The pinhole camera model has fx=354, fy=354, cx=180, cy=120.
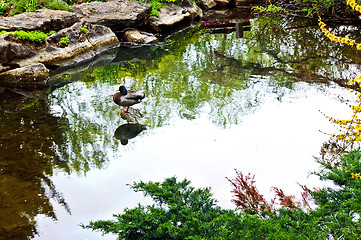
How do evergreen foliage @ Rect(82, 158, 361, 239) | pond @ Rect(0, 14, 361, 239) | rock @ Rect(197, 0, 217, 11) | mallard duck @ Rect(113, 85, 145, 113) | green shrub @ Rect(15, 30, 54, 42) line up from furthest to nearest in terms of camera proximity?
rock @ Rect(197, 0, 217, 11) < green shrub @ Rect(15, 30, 54, 42) < mallard duck @ Rect(113, 85, 145, 113) < pond @ Rect(0, 14, 361, 239) < evergreen foliage @ Rect(82, 158, 361, 239)

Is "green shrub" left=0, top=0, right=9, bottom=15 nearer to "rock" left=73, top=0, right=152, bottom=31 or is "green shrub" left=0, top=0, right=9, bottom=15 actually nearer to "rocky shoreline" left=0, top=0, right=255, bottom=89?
"rocky shoreline" left=0, top=0, right=255, bottom=89

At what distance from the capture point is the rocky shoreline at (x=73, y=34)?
883 cm

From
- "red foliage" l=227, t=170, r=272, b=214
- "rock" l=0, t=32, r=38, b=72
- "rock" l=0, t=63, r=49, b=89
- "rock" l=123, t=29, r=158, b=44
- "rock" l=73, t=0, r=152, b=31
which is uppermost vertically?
"rock" l=73, t=0, r=152, b=31

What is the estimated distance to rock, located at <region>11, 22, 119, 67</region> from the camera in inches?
375

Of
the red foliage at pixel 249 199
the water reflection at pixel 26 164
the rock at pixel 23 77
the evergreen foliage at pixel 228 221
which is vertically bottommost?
the evergreen foliage at pixel 228 221

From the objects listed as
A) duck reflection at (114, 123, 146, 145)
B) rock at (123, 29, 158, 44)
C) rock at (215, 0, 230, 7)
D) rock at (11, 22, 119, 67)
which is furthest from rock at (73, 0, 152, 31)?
duck reflection at (114, 123, 146, 145)

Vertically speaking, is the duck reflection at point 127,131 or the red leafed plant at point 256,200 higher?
the duck reflection at point 127,131

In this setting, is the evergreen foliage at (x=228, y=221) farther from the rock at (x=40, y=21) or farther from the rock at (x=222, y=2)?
the rock at (x=222, y=2)

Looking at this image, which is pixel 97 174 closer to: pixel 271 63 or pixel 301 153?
pixel 301 153

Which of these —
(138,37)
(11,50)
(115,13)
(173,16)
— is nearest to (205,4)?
(173,16)

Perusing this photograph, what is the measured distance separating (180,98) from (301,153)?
297 cm

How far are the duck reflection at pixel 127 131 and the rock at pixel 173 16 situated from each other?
24.8 feet

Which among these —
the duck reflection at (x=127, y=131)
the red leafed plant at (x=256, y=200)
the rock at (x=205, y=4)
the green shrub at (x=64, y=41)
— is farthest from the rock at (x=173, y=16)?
the red leafed plant at (x=256, y=200)

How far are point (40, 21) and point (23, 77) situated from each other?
8.34ft
